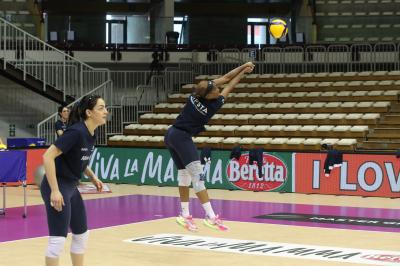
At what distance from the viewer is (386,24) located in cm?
3073

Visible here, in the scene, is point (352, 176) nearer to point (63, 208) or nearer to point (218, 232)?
point (218, 232)

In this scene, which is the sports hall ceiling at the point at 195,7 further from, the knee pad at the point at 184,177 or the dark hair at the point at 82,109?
the dark hair at the point at 82,109

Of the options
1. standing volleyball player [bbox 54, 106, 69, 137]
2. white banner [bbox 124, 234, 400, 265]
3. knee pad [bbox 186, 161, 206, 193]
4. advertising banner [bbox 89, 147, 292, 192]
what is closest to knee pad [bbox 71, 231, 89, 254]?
white banner [bbox 124, 234, 400, 265]

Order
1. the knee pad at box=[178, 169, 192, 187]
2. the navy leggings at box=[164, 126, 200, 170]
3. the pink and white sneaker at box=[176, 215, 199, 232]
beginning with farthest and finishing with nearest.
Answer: the knee pad at box=[178, 169, 192, 187]
the pink and white sneaker at box=[176, 215, 199, 232]
the navy leggings at box=[164, 126, 200, 170]

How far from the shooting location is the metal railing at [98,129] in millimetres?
24672

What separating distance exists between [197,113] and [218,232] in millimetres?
2413

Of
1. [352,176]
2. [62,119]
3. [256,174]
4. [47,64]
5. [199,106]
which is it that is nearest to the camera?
[199,106]

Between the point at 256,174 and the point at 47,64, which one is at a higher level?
the point at 47,64

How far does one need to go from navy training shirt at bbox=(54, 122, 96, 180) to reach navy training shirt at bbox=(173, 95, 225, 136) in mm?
3641

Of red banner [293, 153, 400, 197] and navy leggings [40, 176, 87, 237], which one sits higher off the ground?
navy leggings [40, 176, 87, 237]

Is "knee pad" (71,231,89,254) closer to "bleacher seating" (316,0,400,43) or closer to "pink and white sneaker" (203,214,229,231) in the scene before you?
"pink and white sneaker" (203,214,229,231)

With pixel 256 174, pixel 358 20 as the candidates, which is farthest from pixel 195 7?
pixel 256 174

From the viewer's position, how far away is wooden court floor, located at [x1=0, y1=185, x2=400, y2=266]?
10008 mm

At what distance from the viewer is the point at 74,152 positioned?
716 centimetres
